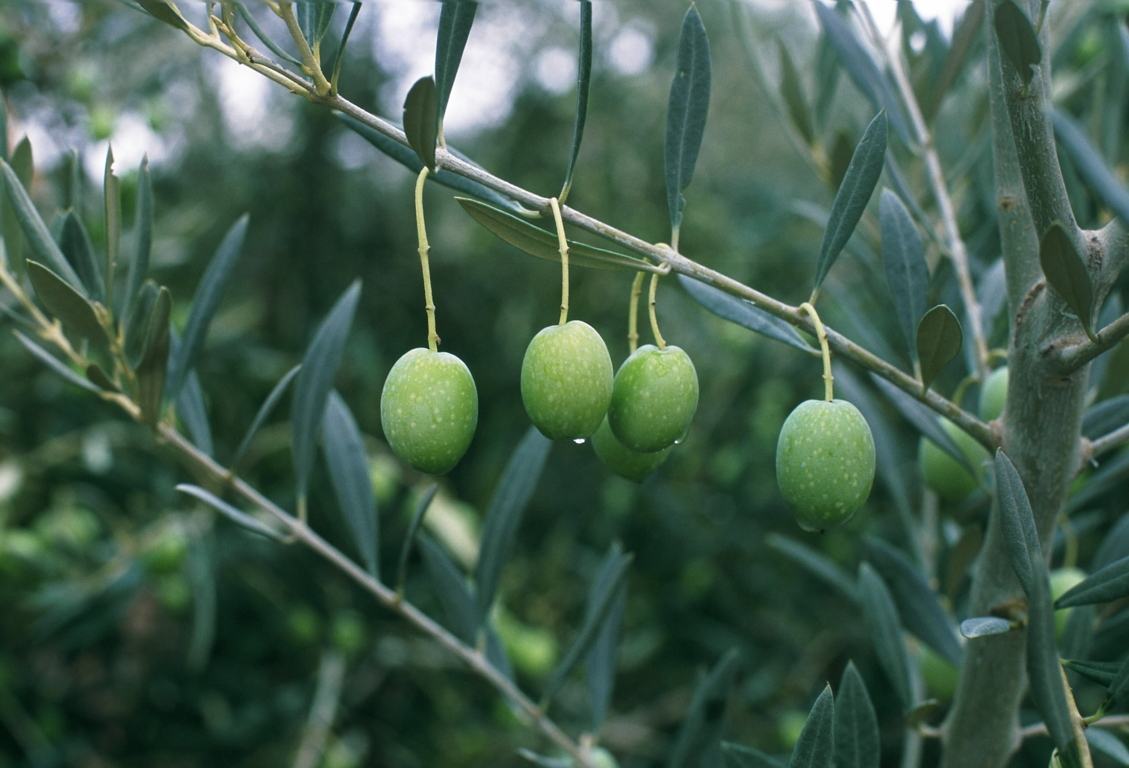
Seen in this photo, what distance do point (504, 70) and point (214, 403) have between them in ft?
5.79

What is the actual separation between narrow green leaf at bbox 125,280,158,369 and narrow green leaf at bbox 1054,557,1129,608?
86 centimetres

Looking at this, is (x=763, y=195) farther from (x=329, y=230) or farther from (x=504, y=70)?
(x=329, y=230)

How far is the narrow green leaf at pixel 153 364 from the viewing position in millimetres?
785

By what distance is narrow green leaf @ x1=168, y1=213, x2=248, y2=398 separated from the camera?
96 centimetres

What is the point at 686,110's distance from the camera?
712 millimetres

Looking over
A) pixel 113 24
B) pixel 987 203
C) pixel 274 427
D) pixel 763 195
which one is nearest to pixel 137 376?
pixel 987 203

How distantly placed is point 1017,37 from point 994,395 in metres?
0.41

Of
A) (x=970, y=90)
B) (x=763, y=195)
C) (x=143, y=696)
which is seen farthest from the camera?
(x=763, y=195)

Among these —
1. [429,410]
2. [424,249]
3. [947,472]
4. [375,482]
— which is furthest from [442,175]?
[375,482]

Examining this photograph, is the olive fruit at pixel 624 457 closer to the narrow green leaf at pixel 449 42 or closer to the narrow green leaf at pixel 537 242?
the narrow green leaf at pixel 537 242

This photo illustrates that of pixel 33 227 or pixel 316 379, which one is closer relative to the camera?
pixel 33 227

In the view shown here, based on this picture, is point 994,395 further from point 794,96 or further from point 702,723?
point 794,96

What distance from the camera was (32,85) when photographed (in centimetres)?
229

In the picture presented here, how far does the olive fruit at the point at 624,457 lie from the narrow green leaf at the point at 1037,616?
28 centimetres
